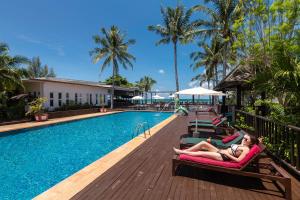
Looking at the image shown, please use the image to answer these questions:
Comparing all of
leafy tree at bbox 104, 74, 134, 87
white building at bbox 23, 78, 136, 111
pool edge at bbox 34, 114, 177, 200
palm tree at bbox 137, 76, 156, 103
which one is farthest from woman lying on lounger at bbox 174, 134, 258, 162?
palm tree at bbox 137, 76, 156, 103

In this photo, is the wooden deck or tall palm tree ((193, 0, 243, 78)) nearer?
the wooden deck

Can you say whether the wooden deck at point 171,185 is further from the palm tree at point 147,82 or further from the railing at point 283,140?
the palm tree at point 147,82

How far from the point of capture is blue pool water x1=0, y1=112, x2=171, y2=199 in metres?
5.31

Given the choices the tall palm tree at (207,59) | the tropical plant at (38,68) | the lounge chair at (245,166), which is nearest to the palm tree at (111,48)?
the tall palm tree at (207,59)

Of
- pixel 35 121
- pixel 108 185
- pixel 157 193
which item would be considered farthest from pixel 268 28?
pixel 35 121

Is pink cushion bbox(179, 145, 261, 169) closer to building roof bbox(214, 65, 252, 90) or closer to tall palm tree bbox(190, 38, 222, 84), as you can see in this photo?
building roof bbox(214, 65, 252, 90)

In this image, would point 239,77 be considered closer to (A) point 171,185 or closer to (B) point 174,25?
(A) point 171,185

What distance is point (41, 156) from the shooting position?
7.73 m

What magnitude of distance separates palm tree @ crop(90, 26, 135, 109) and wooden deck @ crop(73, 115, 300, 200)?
2398cm

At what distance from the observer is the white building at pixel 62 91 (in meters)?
18.2

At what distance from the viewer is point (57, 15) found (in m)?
22.6

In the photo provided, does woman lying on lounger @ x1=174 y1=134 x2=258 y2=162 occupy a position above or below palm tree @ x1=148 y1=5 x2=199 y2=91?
below

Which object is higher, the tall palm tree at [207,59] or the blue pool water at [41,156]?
the tall palm tree at [207,59]

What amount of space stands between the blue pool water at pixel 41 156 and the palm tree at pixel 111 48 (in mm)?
17187
